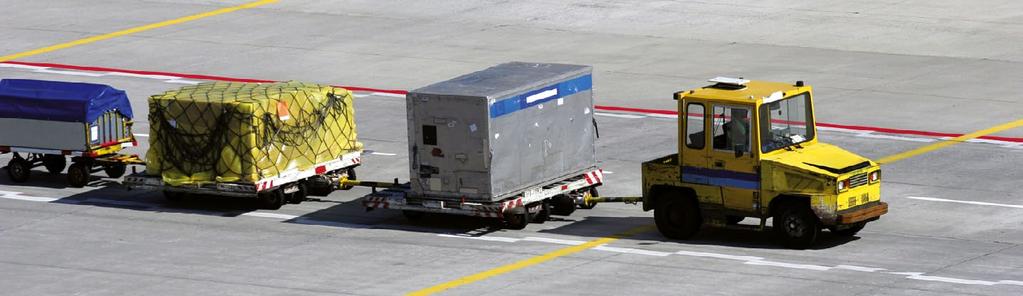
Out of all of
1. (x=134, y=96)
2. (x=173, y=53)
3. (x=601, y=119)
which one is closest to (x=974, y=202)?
(x=601, y=119)

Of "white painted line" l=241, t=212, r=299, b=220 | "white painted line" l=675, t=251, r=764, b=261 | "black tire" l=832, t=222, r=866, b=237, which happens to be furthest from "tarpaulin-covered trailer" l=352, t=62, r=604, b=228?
"black tire" l=832, t=222, r=866, b=237

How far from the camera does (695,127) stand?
28078 mm

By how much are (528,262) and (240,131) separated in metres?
5.95

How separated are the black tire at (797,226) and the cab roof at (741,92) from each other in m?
1.59

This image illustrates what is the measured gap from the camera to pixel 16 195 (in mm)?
33188

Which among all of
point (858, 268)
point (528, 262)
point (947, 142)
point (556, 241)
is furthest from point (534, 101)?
point (947, 142)

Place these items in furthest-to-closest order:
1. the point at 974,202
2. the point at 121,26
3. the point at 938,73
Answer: the point at 121,26 < the point at 938,73 < the point at 974,202

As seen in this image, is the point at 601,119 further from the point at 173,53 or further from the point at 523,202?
the point at 173,53

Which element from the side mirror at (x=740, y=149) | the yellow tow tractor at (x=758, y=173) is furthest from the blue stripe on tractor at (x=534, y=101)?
the side mirror at (x=740, y=149)

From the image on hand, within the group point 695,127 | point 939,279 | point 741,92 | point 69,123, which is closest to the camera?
point 939,279

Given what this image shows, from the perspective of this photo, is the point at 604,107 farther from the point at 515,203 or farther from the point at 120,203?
the point at 120,203

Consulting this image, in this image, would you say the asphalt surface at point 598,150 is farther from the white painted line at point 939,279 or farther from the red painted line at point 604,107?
the red painted line at point 604,107

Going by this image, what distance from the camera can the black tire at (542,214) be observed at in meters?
29.8

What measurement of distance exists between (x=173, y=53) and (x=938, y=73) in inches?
698
